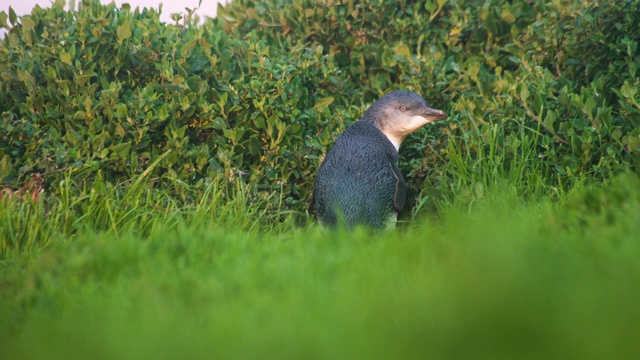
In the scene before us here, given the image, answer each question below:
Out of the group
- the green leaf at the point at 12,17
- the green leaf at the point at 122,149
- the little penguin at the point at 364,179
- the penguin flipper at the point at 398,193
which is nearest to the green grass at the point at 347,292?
A: the little penguin at the point at 364,179

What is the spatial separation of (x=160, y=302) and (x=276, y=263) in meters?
0.60

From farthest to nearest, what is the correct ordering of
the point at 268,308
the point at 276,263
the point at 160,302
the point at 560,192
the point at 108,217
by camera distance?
the point at 560,192 < the point at 108,217 < the point at 276,263 < the point at 160,302 < the point at 268,308

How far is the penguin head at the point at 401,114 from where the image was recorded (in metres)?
5.75

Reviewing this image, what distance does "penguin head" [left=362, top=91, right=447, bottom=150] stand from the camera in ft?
18.9

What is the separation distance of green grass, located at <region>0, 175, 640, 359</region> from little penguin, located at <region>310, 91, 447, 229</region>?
82cm

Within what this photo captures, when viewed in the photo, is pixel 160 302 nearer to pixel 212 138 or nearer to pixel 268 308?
pixel 268 308

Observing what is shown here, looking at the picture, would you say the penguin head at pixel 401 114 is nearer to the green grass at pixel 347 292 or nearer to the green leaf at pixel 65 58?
the green grass at pixel 347 292

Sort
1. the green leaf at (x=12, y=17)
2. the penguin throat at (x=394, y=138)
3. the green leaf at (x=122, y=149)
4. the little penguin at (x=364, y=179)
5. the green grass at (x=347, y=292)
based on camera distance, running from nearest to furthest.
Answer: the green grass at (x=347, y=292) < the little penguin at (x=364, y=179) < the penguin throat at (x=394, y=138) < the green leaf at (x=122, y=149) < the green leaf at (x=12, y=17)

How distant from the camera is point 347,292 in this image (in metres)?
2.74

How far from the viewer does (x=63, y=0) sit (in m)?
7.10

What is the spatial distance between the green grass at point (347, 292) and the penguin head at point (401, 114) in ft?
5.02

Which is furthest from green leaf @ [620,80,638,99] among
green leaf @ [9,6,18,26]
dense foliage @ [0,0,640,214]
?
green leaf @ [9,6,18,26]

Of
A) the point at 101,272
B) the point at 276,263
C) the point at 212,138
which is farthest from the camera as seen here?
the point at 212,138

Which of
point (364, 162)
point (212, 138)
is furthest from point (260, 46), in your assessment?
point (364, 162)
